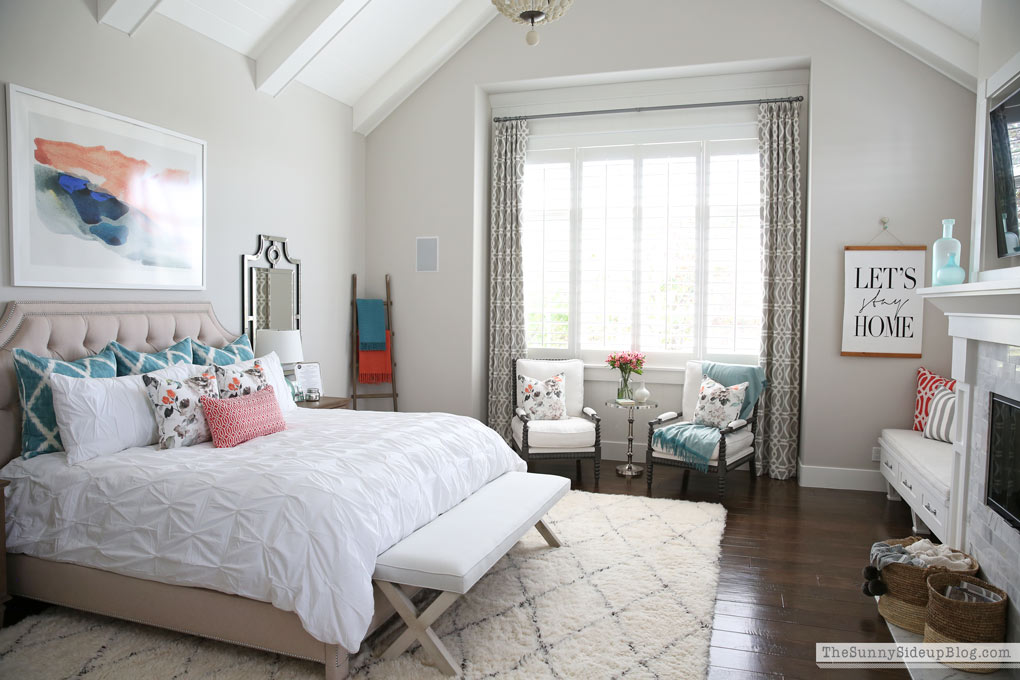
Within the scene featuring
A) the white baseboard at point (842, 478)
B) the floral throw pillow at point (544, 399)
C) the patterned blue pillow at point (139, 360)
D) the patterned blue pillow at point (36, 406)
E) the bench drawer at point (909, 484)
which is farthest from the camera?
the floral throw pillow at point (544, 399)

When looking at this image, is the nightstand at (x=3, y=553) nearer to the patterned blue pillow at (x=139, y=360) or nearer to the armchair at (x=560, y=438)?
the patterned blue pillow at (x=139, y=360)

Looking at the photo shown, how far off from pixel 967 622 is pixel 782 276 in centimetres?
331

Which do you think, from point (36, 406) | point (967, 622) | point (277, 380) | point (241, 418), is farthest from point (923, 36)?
point (36, 406)

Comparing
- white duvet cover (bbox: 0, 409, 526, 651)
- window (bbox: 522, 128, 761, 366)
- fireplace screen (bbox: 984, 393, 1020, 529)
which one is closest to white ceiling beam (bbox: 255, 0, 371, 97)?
window (bbox: 522, 128, 761, 366)

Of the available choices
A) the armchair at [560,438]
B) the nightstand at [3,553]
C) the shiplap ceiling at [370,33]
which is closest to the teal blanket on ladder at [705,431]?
the armchair at [560,438]

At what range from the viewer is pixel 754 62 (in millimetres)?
5355

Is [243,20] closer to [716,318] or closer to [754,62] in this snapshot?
[754,62]

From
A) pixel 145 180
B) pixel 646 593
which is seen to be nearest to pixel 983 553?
pixel 646 593

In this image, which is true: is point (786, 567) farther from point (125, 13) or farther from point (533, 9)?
point (125, 13)

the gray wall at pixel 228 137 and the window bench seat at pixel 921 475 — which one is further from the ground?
the gray wall at pixel 228 137

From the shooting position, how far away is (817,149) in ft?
17.0

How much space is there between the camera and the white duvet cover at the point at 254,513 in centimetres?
251

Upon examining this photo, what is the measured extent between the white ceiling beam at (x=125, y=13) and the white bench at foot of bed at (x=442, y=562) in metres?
3.22

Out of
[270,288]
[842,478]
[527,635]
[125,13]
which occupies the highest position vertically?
[125,13]
